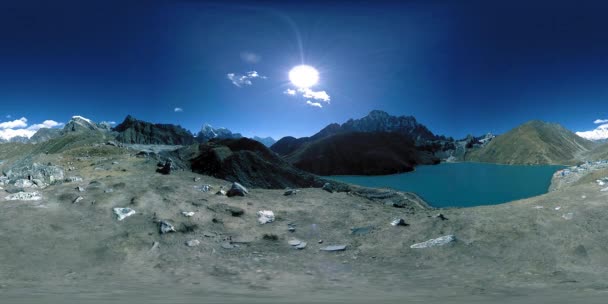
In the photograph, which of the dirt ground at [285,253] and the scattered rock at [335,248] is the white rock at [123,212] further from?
the scattered rock at [335,248]

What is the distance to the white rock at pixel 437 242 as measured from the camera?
15.1 metres

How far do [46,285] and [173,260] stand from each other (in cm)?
411

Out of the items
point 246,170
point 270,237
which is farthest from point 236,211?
point 246,170

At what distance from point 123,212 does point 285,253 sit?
9.07 metres

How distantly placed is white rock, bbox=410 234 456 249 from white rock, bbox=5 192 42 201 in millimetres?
20114

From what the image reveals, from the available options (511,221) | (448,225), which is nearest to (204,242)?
(448,225)

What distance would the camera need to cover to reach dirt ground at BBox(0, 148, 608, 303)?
1010cm

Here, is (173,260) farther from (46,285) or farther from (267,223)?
(267,223)

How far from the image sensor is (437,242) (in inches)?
598

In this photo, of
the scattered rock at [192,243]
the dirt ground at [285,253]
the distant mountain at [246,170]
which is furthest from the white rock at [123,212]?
the distant mountain at [246,170]

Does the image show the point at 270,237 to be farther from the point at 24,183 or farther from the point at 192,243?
the point at 24,183

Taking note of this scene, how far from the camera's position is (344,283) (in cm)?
1169

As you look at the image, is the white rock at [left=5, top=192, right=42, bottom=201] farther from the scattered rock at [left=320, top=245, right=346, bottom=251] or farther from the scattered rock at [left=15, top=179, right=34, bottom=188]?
the scattered rock at [left=320, top=245, right=346, bottom=251]

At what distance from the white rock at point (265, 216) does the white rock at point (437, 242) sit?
26.8 ft
